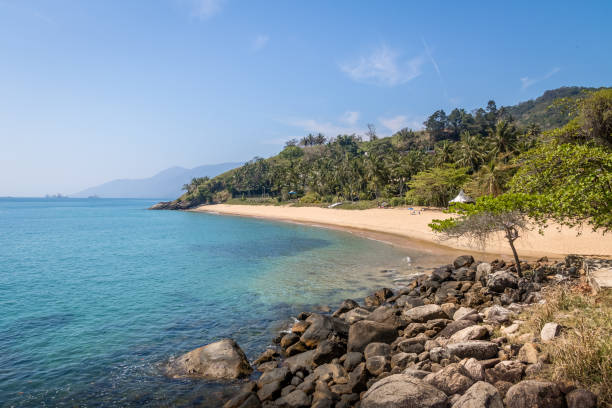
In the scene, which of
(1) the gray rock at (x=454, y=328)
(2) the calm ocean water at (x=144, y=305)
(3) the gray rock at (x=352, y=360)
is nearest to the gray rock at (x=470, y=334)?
(1) the gray rock at (x=454, y=328)

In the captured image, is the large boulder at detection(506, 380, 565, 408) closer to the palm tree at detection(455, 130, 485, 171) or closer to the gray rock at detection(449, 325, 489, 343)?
the gray rock at detection(449, 325, 489, 343)

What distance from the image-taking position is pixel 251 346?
13008 millimetres

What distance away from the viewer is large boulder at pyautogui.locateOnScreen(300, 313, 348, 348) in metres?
12.0

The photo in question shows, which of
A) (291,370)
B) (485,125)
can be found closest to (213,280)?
(291,370)

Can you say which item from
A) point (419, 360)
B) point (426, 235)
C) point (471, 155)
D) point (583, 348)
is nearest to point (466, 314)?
point (419, 360)

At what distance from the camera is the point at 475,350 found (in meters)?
8.30

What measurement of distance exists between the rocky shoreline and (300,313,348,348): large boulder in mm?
37

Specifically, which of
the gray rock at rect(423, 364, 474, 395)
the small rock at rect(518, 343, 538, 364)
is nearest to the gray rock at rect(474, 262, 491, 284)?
the small rock at rect(518, 343, 538, 364)

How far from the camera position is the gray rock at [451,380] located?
6984 millimetres

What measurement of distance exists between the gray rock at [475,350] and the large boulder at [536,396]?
196 centimetres

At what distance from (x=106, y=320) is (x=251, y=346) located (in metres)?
8.17

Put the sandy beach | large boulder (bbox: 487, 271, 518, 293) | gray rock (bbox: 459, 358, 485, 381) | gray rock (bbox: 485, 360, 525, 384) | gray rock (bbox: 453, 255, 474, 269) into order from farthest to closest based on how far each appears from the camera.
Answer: the sandy beach
gray rock (bbox: 453, 255, 474, 269)
large boulder (bbox: 487, 271, 518, 293)
gray rock (bbox: 459, 358, 485, 381)
gray rock (bbox: 485, 360, 525, 384)

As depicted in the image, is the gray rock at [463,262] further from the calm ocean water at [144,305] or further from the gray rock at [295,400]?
the gray rock at [295,400]

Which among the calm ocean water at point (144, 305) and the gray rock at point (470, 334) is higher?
the gray rock at point (470, 334)
